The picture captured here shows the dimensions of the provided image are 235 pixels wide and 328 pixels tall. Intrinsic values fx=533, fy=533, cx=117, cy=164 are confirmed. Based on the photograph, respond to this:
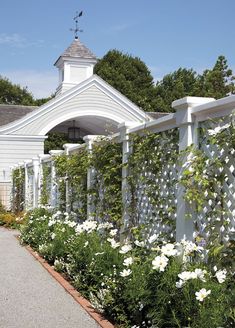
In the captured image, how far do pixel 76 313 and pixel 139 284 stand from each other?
3.43 feet

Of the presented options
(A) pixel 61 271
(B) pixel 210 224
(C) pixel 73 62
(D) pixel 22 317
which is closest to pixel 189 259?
(B) pixel 210 224

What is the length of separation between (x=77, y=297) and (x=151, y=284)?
173 cm

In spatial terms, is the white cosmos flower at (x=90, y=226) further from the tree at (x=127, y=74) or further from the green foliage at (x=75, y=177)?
the tree at (x=127, y=74)

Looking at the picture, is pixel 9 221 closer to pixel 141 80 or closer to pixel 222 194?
pixel 222 194

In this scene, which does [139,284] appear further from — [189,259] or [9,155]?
[9,155]

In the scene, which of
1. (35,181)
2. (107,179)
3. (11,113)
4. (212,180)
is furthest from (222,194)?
(11,113)

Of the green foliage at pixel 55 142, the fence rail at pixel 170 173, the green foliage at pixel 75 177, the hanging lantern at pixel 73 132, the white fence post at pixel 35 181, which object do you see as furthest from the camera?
the green foliage at pixel 55 142

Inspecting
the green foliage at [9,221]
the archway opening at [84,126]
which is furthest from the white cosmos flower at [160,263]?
the archway opening at [84,126]

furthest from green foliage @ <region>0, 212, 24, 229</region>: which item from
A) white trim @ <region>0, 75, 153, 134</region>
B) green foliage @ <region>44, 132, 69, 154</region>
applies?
green foliage @ <region>44, 132, 69, 154</region>

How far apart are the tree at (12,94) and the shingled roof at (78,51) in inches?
1089

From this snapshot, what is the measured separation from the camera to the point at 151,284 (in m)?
4.58

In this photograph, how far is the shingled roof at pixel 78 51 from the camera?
2423 centimetres

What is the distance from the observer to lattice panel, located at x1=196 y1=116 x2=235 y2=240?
432 centimetres

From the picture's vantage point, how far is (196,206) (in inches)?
193
